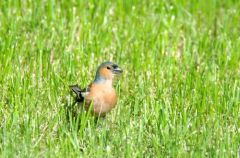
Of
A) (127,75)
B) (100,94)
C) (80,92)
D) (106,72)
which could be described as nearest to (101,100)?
(100,94)

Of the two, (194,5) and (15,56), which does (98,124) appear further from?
(194,5)

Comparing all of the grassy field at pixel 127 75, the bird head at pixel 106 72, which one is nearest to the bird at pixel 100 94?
the bird head at pixel 106 72

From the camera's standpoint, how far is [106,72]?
25.5ft

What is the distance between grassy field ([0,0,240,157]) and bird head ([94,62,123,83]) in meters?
0.31

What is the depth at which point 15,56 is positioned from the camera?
883 centimetres

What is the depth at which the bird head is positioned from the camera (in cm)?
774

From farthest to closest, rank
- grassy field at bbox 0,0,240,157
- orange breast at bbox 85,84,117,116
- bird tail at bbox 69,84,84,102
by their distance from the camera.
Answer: bird tail at bbox 69,84,84,102
orange breast at bbox 85,84,117,116
grassy field at bbox 0,0,240,157

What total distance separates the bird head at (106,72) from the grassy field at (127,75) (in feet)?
1.02

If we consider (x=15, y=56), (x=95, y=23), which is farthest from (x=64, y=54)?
(x=95, y=23)

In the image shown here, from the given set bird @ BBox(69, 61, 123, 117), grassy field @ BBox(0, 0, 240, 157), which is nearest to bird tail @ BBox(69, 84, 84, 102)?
bird @ BBox(69, 61, 123, 117)

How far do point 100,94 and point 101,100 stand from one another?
3.3 inches

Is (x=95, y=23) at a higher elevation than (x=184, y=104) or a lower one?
higher

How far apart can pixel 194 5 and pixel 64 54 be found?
107 inches

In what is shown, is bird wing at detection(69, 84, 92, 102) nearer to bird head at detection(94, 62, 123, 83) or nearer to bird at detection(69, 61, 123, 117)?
bird at detection(69, 61, 123, 117)
